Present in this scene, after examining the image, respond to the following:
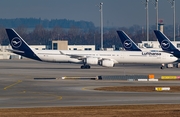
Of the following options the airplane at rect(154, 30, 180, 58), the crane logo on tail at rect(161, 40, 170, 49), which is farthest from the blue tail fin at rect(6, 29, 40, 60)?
the crane logo on tail at rect(161, 40, 170, 49)

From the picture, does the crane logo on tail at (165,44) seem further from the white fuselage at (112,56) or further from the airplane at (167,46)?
the white fuselage at (112,56)

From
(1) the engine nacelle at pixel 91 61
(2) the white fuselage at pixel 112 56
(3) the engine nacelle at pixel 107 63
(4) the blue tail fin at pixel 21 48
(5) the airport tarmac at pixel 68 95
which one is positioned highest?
(4) the blue tail fin at pixel 21 48

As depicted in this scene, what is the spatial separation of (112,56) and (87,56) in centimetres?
391

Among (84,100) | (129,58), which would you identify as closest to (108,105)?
(84,100)

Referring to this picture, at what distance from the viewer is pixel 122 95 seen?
50.6 metres

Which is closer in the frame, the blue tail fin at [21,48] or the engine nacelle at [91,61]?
the engine nacelle at [91,61]

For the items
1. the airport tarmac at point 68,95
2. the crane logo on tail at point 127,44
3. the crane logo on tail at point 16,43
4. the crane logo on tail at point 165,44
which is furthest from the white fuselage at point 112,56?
the airport tarmac at point 68,95

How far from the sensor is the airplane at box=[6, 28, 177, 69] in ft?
324

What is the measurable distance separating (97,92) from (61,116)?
17.0 metres

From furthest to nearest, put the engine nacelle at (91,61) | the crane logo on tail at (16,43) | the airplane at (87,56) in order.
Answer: the crane logo on tail at (16,43)
the airplane at (87,56)
the engine nacelle at (91,61)

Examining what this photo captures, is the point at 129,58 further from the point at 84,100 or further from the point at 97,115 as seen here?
the point at 97,115

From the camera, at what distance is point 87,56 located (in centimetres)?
9969

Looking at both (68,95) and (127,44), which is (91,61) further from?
(68,95)

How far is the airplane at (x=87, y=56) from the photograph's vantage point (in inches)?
3890
